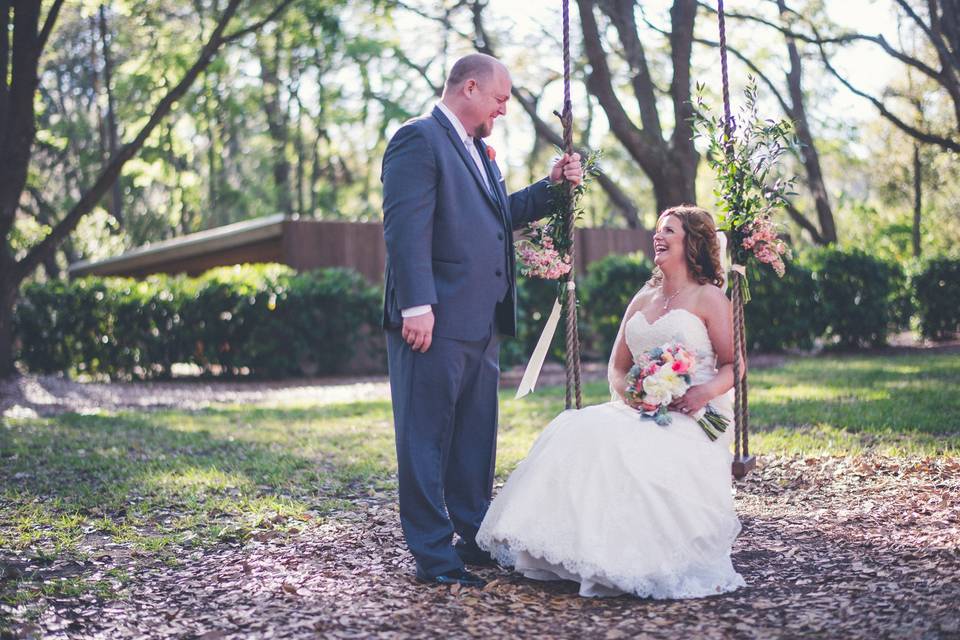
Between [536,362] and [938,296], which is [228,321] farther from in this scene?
[938,296]

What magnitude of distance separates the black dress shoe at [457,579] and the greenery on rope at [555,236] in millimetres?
1597

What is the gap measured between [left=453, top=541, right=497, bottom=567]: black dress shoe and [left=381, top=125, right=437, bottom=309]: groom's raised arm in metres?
1.32

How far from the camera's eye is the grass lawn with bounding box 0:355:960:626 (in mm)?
5172

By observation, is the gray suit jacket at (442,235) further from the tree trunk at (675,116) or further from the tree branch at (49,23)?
the tree branch at (49,23)

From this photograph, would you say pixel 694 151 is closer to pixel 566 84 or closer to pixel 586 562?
pixel 566 84

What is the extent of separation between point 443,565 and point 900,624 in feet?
6.17

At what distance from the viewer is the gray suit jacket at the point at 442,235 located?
419 cm

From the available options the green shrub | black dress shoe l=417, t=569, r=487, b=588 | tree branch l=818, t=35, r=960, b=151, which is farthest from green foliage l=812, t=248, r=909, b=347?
black dress shoe l=417, t=569, r=487, b=588

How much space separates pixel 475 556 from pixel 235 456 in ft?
12.5

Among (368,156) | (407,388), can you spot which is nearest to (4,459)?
(407,388)

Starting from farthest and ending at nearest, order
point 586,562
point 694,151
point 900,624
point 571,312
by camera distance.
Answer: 1. point 694,151
2. point 571,312
3. point 586,562
4. point 900,624

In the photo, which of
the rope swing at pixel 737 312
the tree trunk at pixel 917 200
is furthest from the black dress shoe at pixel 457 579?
the tree trunk at pixel 917 200

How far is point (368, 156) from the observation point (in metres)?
31.1

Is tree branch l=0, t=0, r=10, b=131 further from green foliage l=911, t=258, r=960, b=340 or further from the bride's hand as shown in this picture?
green foliage l=911, t=258, r=960, b=340
